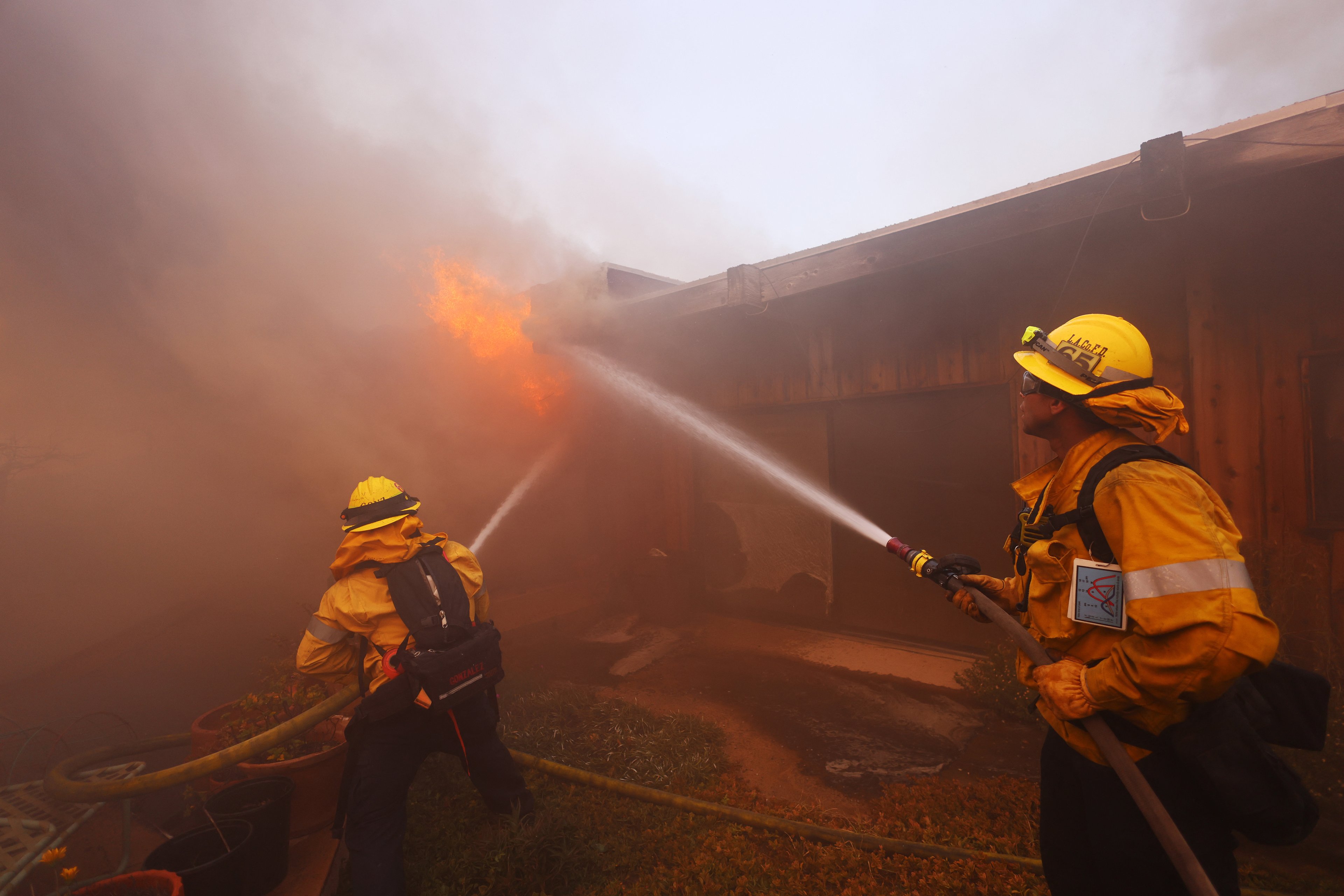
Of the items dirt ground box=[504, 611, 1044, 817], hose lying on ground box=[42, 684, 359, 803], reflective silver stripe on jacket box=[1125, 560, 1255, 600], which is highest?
reflective silver stripe on jacket box=[1125, 560, 1255, 600]

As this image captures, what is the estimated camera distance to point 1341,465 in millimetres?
3920

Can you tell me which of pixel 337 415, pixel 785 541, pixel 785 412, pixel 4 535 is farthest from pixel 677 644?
pixel 4 535

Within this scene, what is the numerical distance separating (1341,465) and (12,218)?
37.3 feet

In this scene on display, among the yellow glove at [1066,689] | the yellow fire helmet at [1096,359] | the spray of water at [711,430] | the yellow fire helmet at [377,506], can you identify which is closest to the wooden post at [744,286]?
the spray of water at [711,430]

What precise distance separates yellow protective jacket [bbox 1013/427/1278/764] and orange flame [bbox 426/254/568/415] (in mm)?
7070

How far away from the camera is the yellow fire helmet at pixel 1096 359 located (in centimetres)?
181

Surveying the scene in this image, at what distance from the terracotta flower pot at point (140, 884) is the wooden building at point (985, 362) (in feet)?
18.0

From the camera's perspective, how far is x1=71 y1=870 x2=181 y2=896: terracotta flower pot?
8.21ft

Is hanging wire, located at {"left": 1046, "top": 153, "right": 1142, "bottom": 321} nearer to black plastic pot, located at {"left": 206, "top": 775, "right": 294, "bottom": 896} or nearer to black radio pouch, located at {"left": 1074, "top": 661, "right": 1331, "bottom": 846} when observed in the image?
black radio pouch, located at {"left": 1074, "top": 661, "right": 1331, "bottom": 846}

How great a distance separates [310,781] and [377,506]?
1951 millimetres

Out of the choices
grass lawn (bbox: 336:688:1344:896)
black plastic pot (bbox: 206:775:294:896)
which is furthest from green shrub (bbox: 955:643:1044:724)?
black plastic pot (bbox: 206:775:294:896)

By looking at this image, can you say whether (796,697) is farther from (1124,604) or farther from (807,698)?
(1124,604)

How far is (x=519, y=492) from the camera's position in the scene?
28.0 ft

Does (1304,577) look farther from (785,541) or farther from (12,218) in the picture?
(12,218)
